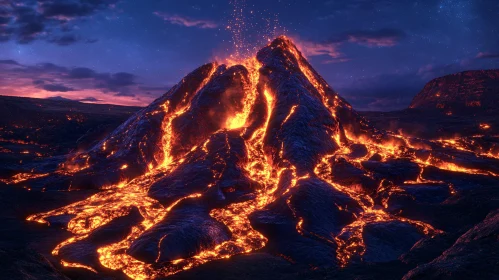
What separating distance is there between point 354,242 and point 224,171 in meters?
6.10

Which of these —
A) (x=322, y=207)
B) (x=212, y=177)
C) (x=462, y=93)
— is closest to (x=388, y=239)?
(x=322, y=207)

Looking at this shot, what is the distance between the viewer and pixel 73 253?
911 cm

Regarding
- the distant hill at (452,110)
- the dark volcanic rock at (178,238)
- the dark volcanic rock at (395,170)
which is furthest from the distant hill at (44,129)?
the distant hill at (452,110)

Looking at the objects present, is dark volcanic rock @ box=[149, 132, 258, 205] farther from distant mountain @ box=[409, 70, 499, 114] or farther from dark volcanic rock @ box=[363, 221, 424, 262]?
distant mountain @ box=[409, 70, 499, 114]

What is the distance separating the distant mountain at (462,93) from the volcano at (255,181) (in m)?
57.1

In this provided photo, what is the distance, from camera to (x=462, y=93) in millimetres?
76750

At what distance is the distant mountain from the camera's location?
68.5 m

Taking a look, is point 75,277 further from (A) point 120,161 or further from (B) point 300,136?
(B) point 300,136

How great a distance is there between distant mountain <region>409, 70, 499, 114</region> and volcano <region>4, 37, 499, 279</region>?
5712 cm

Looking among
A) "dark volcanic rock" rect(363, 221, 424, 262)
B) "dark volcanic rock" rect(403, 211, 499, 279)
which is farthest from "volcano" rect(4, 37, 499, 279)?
"dark volcanic rock" rect(403, 211, 499, 279)

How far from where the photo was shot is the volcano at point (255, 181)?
31.2 ft

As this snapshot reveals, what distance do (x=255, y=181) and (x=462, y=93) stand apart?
76986 millimetres

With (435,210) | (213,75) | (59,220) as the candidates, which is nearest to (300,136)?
(435,210)

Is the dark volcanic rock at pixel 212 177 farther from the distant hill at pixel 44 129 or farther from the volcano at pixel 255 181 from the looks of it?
the distant hill at pixel 44 129
